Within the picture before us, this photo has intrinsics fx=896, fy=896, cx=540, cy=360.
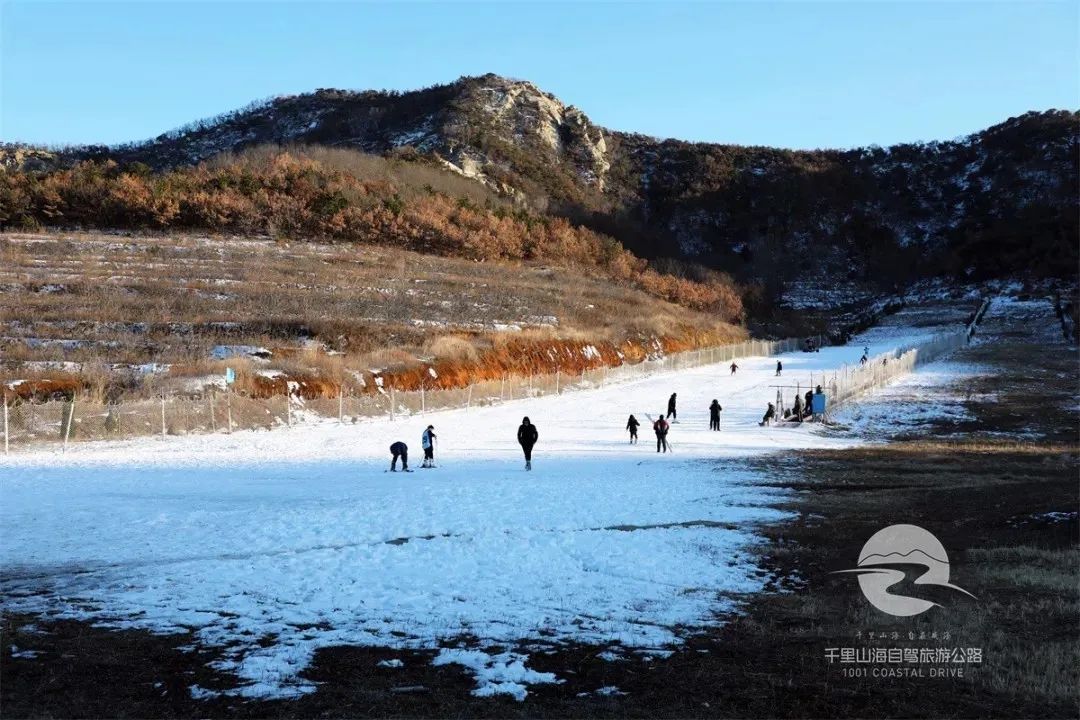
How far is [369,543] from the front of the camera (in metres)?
13.9

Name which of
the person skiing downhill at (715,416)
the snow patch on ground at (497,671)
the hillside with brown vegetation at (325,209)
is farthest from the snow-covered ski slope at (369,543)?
the hillside with brown vegetation at (325,209)

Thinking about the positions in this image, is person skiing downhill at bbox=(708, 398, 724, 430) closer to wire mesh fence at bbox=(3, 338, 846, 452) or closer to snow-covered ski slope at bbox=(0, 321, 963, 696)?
snow-covered ski slope at bbox=(0, 321, 963, 696)

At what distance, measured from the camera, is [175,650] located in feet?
28.8

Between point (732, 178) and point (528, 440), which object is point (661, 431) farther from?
point (732, 178)

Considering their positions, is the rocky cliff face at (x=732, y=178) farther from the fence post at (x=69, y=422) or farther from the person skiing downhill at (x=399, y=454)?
the person skiing downhill at (x=399, y=454)

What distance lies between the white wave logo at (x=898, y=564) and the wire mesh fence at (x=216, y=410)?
21383mm

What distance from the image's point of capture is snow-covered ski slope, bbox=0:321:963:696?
973cm

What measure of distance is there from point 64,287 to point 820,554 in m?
46.3

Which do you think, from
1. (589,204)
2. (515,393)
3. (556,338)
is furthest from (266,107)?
(515,393)

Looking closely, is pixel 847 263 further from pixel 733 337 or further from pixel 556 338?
pixel 556 338

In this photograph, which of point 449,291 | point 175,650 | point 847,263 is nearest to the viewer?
point 175,650

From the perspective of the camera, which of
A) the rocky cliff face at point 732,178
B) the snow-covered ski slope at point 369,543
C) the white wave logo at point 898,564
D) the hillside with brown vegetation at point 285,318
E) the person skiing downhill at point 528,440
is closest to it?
the snow-covered ski slope at point 369,543

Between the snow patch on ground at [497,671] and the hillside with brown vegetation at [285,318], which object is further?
the hillside with brown vegetation at [285,318]

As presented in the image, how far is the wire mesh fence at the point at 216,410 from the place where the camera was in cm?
2536
